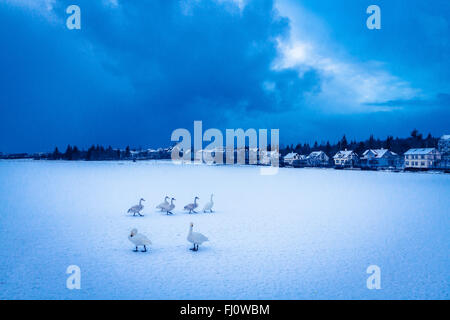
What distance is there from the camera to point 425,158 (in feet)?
207

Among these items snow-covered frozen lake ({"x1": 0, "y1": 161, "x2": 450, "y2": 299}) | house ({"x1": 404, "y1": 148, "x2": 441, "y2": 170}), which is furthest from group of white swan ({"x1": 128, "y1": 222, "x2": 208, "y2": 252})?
house ({"x1": 404, "y1": 148, "x2": 441, "y2": 170})

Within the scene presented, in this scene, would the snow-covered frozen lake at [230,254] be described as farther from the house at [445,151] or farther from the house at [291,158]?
the house at [291,158]

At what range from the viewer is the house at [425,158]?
61.9 m

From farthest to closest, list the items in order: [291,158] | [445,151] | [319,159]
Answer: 1. [291,158]
2. [319,159]
3. [445,151]

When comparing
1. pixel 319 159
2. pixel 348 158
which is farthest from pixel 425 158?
pixel 319 159

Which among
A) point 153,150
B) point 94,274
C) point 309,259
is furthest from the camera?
point 153,150

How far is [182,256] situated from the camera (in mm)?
7047

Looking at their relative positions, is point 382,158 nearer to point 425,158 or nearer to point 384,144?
point 425,158

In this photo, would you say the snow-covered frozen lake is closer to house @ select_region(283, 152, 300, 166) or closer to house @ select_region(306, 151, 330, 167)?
house @ select_region(306, 151, 330, 167)

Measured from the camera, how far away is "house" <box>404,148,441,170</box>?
6194 cm

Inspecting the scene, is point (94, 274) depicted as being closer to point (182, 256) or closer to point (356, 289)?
point (182, 256)

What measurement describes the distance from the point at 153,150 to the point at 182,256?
196188 mm

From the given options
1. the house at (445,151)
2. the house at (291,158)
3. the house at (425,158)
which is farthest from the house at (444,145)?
the house at (291,158)
